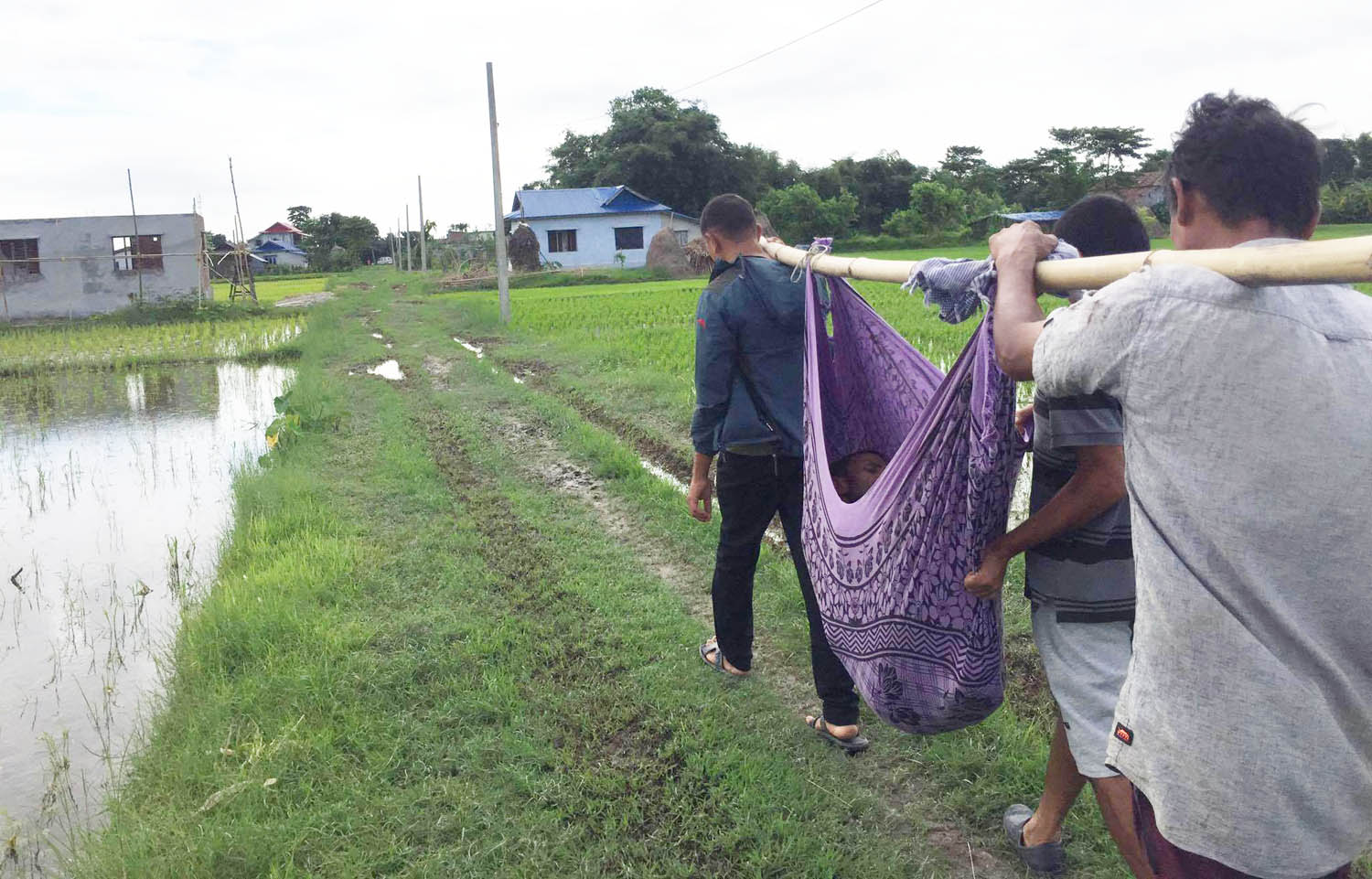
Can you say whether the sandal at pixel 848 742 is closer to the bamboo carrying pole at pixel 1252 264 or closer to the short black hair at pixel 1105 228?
the short black hair at pixel 1105 228

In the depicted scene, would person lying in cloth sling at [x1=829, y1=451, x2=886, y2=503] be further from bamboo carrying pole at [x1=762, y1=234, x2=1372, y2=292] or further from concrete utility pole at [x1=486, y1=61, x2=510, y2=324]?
concrete utility pole at [x1=486, y1=61, x2=510, y2=324]

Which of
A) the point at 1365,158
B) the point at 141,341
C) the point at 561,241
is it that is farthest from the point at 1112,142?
the point at 141,341

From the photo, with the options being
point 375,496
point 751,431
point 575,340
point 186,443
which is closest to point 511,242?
point 575,340

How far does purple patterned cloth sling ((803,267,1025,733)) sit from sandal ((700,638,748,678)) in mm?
1179

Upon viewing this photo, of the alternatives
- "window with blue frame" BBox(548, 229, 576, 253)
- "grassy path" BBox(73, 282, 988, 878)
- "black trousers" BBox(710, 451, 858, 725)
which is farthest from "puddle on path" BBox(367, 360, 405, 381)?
"window with blue frame" BBox(548, 229, 576, 253)

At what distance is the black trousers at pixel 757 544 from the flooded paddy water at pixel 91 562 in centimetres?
222

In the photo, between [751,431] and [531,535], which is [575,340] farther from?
[751,431]

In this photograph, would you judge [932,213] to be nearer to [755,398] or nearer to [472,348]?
[472,348]

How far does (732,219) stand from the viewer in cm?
302

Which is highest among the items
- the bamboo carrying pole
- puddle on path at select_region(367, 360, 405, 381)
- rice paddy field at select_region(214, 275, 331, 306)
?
rice paddy field at select_region(214, 275, 331, 306)

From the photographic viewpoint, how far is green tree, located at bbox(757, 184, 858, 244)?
3575 centimetres

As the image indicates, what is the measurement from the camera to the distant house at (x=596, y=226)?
1422 inches

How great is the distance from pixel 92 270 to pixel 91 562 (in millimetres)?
19538

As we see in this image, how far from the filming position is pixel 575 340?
13227 mm
